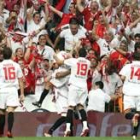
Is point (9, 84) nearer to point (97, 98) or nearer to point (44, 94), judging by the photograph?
point (44, 94)

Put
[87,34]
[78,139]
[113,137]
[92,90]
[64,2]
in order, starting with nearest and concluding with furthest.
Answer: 1. [78,139]
2. [113,137]
3. [92,90]
4. [87,34]
5. [64,2]

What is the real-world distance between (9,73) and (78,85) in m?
1.68

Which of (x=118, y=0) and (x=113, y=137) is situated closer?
(x=113, y=137)

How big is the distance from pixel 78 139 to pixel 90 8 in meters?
5.81

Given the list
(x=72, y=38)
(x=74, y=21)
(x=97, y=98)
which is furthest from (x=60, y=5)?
(x=97, y=98)

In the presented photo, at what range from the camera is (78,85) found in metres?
16.5

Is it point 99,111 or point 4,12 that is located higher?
point 4,12

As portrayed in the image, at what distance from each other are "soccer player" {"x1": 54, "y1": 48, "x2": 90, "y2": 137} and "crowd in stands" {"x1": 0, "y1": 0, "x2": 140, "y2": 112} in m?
0.46

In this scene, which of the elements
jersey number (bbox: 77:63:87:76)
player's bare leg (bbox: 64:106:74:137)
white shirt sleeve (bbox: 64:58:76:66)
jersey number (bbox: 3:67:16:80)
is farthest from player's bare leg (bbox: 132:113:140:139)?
jersey number (bbox: 3:67:16:80)

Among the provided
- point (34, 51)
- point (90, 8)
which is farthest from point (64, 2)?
point (34, 51)

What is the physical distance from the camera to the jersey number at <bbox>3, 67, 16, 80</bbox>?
15578 millimetres

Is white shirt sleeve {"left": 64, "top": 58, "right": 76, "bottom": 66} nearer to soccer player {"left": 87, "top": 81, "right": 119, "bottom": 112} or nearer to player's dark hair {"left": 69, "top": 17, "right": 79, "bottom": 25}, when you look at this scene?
soccer player {"left": 87, "top": 81, "right": 119, "bottom": 112}

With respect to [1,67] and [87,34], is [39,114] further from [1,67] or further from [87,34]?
[87,34]

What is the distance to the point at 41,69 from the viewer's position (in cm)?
1809
